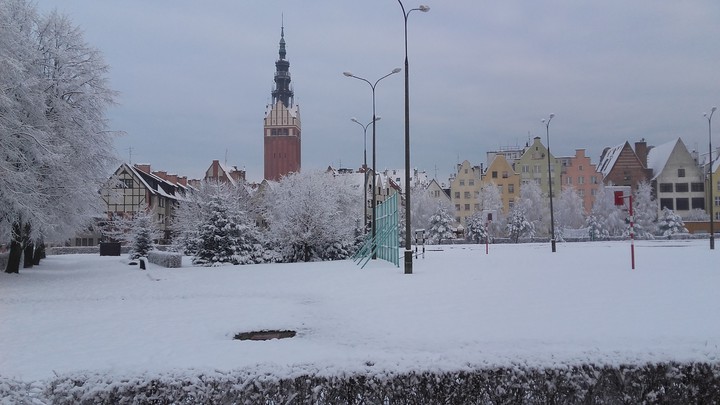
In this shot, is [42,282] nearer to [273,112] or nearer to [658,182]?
[658,182]

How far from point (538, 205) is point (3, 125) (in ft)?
236

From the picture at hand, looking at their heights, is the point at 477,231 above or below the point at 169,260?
above

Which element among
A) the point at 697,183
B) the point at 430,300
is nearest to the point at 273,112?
the point at 697,183

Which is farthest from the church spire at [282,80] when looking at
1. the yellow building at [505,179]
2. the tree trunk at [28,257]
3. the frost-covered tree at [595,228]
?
the tree trunk at [28,257]

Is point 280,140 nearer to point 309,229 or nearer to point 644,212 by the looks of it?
point 644,212

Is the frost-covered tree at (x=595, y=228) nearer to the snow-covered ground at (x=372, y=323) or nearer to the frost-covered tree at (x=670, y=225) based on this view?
the frost-covered tree at (x=670, y=225)

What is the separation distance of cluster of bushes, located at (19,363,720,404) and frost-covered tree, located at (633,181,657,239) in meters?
70.8

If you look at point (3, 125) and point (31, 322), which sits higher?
point (3, 125)

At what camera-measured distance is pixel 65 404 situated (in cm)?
480

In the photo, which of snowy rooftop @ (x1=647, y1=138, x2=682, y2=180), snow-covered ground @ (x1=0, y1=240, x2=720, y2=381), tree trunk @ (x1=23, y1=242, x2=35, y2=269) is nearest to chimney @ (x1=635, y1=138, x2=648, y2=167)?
snowy rooftop @ (x1=647, y1=138, x2=682, y2=180)

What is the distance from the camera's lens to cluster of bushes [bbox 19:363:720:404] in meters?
4.86

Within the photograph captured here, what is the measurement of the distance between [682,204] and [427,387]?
299 ft

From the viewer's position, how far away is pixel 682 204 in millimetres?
82562

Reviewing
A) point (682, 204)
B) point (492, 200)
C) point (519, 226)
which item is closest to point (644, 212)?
point (682, 204)
